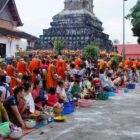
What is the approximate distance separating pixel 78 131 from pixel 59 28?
109 ft

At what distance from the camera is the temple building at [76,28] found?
38.4 meters

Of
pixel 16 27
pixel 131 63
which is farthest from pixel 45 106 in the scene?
pixel 16 27

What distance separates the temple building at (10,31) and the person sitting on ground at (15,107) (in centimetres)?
1455

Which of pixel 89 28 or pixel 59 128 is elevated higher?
pixel 89 28

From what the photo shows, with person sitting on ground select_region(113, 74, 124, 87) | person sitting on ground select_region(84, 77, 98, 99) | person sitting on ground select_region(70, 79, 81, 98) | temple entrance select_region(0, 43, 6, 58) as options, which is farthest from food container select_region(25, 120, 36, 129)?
A: temple entrance select_region(0, 43, 6, 58)

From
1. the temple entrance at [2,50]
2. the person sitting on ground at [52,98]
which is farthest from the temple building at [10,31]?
the person sitting on ground at [52,98]

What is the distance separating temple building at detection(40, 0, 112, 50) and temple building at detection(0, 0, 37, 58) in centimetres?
1095

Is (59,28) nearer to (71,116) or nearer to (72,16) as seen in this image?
(72,16)

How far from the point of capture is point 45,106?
32.2ft

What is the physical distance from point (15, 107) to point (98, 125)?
86.1 inches

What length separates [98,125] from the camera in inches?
356

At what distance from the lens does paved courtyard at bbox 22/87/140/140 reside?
25.9 feet

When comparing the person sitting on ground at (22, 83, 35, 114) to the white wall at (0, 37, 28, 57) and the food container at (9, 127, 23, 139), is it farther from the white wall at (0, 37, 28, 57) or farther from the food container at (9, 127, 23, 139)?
the white wall at (0, 37, 28, 57)

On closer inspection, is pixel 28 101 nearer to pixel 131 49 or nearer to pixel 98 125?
pixel 98 125
